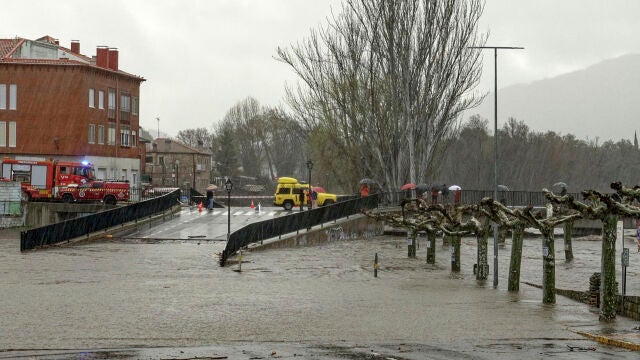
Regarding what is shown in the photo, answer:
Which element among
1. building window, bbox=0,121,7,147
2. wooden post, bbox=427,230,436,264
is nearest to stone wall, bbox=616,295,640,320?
wooden post, bbox=427,230,436,264

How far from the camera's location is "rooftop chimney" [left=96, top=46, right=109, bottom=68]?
7919 cm

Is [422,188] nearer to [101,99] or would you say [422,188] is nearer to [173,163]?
[101,99]

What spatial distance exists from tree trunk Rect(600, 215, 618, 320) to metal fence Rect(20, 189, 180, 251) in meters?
28.5

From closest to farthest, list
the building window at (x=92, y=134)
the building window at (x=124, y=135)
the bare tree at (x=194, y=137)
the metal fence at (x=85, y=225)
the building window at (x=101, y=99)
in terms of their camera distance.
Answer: the metal fence at (x=85, y=225)
the building window at (x=92, y=134)
the building window at (x=101, y=99)
the building window at (x=124, y=135)
the bare tree at (x=194, y=137)

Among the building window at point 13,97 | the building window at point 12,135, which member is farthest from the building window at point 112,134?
the building window at point 13,97

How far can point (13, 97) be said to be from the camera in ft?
245

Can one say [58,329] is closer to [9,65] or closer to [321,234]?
[321,234]

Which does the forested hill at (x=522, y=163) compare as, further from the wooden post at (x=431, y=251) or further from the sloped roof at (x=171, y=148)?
the wooden post at (x=431, y=251)

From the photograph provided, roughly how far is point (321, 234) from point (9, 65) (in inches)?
1542

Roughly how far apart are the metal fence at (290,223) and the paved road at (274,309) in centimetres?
95

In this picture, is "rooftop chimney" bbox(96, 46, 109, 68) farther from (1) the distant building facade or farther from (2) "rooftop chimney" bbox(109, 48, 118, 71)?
(1) the distant building facade

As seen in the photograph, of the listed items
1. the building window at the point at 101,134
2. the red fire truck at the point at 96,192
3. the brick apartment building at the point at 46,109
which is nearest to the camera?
the red fire truck at the point at 96,192

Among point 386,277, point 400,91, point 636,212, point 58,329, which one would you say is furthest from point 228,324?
point 400,91

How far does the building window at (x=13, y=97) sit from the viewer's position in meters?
74.7
